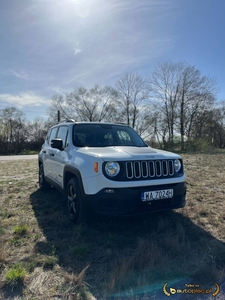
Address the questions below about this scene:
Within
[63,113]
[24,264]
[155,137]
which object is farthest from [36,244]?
[63,113]

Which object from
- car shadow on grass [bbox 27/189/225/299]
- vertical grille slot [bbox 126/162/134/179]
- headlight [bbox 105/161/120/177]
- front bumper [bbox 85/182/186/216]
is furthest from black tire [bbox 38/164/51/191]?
vertical grille slot [bbox 126/162/134/179]

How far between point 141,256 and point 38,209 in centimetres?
279

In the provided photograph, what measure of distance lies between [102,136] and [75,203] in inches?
57.9

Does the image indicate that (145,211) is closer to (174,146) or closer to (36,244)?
(36,244)

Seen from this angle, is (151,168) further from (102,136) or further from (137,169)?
(102,136)

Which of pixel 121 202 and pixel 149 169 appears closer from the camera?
pixel 121 202

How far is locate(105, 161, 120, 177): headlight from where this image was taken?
317 centimetres

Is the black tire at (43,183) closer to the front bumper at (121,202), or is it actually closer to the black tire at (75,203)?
the black tire at (75,203)

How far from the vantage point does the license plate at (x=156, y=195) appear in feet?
10.5

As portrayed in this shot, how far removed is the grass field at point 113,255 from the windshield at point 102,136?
141 centimetres

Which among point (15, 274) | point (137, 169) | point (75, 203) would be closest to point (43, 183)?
point (75, 203)

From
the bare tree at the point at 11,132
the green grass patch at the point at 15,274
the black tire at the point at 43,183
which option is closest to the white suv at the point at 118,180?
the green grass patch at the point at 15,274

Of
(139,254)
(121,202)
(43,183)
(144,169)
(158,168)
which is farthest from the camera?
(43,183)

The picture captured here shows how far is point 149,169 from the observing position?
338cm
